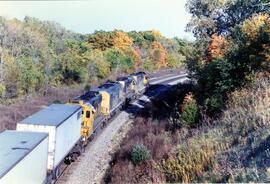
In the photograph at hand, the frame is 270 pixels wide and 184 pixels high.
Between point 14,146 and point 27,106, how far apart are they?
23172 mm

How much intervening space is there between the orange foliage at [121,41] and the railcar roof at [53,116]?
55445mm

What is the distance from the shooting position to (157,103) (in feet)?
145

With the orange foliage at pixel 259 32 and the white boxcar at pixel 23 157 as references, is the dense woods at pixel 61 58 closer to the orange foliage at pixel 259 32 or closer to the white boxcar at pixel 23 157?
the orange foliage at pixel 259 32

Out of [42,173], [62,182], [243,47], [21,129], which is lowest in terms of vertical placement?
[62,182]

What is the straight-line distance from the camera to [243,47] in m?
26.1

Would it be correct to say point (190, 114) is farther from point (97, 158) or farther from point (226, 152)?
point (226, 152)

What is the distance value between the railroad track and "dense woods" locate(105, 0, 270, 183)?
1067 millimetres

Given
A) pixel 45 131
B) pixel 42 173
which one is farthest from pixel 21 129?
pixel 42 173

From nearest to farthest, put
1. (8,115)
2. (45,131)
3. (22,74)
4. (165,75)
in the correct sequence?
(45,131) < (8,115) < (22,74) < (165,75)

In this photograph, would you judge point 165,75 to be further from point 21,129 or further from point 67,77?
point 21,129

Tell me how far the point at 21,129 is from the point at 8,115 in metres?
15.3

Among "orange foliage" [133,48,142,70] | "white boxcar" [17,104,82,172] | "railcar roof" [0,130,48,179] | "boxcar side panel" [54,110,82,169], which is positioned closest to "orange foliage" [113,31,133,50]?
"orange foliage" [133,48,142,70]

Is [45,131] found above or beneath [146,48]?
beneath

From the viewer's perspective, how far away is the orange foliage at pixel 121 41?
255ft
